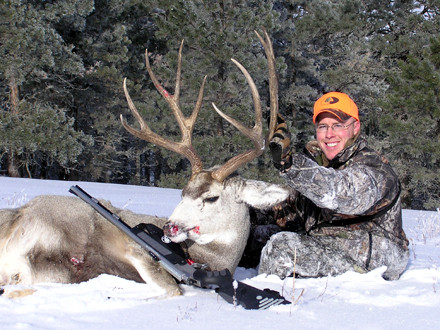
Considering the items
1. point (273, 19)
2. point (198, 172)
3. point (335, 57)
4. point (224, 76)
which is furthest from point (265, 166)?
point (198, 172)

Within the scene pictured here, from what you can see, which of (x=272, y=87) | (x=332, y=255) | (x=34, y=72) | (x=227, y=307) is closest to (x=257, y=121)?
(x=272, y=87)

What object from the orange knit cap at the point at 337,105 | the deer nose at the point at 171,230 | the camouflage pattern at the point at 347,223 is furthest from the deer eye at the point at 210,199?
the orange knit cap at the point at 337,105

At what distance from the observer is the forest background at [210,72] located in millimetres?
14578

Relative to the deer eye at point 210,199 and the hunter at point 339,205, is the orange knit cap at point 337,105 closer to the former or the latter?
the hunter at point 339,205

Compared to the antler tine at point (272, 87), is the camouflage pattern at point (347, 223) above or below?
below

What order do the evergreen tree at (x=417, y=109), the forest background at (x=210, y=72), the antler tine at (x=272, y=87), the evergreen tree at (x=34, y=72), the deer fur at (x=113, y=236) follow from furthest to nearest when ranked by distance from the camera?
the evergreen tree at (x=417, y=109) → the forest background at (x=210, y=72) → the evergreen tree at (x=34, y=72) → the antler tine at (x=272, y=87) → the deer fur at (x=113, y=236)

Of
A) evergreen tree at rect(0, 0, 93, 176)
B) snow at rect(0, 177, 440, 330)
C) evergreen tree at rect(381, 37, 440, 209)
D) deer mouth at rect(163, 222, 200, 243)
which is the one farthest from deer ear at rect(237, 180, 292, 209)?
evergreen tree at rect(381, 37, 440, 209)

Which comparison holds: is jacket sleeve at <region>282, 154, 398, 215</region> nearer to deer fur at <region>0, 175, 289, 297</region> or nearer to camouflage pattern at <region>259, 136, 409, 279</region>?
camouflage pattern at <region>259, 136, 409, 279</region>

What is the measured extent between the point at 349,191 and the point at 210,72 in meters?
11.9

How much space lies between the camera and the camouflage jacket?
3270 millimetres

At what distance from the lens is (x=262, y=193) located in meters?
3.84

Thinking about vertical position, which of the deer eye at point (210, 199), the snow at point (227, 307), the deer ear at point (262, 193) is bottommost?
the snow at point (227, 307)

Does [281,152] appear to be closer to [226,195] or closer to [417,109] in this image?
[226,195]

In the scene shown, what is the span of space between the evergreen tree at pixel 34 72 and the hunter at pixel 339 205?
11.9 m
